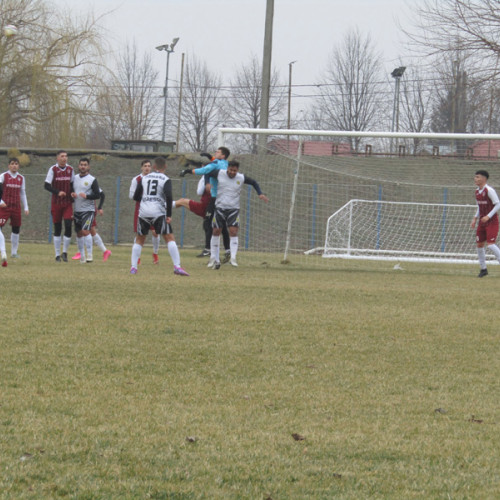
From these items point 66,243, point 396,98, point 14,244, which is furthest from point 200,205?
point 396,98

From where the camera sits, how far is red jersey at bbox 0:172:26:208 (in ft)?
53.4

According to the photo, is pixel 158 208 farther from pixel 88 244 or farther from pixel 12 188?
pixel 12 188

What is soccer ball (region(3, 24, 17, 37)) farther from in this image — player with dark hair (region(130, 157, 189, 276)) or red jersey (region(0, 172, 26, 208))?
player with dark hair (region(130, 157, 189, 276))

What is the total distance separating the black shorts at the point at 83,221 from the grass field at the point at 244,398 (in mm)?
6666

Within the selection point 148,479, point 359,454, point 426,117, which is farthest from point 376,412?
point 426,117

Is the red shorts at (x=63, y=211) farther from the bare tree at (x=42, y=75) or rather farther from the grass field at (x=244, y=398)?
the bare tree at (x=42, y=75)

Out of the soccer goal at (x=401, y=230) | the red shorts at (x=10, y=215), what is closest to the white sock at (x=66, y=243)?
the red shorts at (x=10, y=215)

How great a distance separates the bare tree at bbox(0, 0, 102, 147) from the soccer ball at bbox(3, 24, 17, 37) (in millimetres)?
432

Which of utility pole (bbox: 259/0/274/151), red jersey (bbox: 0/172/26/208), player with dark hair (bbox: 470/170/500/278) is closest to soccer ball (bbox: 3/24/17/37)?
utility pole (bbox: 259/0/274/151)

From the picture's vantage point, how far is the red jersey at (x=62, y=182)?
53.4 ft

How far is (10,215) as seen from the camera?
1647 cm

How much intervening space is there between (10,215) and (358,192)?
39.5 feet

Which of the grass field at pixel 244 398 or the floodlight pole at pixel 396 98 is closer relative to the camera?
the grass field at pixel 244 398

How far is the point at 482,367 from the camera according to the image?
605cm
